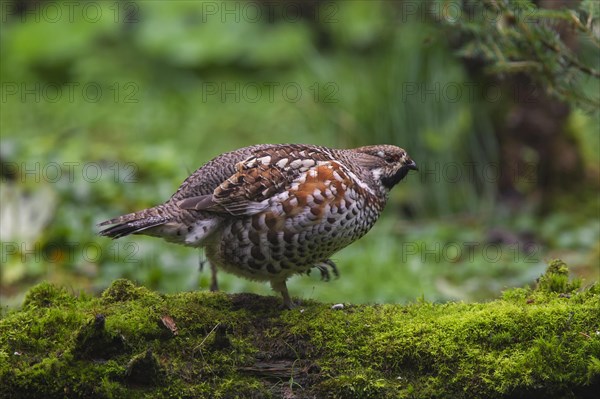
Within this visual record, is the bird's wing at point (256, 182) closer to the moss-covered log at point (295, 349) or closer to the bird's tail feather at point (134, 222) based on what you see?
the bird's tail feather at point (134, 222)

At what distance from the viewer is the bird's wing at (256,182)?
4477 mm

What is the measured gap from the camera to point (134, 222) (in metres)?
4.40

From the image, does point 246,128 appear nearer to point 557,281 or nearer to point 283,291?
point 283,291

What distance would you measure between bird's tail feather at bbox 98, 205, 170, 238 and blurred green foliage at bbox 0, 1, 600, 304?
1.33 meters

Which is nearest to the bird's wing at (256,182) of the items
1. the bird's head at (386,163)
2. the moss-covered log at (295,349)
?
the bird's head at (386,163)

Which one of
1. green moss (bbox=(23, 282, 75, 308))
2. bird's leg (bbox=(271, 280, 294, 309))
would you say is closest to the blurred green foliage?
bird's leg (bbox=(271, 280, 294, 309))

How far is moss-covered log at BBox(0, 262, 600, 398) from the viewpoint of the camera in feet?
11.8

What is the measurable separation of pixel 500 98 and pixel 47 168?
4.86m

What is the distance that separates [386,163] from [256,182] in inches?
33.9

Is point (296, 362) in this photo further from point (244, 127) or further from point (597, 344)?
point (244, 127)

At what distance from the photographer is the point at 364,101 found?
9.30 m

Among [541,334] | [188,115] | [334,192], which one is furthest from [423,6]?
[541,334]

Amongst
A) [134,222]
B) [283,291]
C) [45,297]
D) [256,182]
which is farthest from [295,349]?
[45,297]

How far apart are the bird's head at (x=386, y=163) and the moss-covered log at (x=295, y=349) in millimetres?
940
